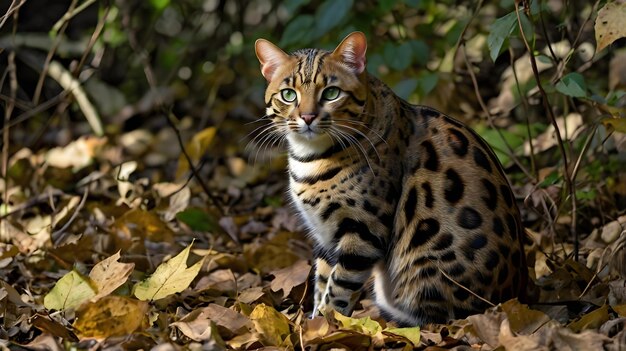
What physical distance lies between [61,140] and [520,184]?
345 cm

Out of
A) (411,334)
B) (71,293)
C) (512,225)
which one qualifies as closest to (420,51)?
(512,225)

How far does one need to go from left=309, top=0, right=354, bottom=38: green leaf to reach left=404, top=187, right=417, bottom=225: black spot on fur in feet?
5.42

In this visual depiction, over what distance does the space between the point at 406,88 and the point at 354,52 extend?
1225 millimetres

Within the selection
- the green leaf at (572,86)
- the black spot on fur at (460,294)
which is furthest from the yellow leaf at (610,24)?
the black spot on fur at (460,294)

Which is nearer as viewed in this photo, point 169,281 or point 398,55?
point 169,281

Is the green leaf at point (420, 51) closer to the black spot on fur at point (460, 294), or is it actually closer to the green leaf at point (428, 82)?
the green leaf at point (428, 82)

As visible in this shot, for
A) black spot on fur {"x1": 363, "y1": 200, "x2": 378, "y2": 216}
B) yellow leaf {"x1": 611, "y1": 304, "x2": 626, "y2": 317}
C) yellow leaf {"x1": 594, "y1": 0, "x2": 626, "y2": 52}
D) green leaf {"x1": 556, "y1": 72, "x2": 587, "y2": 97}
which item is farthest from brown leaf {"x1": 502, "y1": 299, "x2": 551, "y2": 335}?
yellow leaf {"x1": 594, "y1": 0, "x2": 626, "y2": 52}

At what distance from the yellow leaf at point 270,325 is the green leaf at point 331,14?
2.28 meters

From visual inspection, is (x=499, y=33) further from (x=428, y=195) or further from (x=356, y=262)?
(x=356, y=262)

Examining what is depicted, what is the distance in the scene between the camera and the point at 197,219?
4957mm

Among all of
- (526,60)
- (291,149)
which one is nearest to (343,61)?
(291,149)

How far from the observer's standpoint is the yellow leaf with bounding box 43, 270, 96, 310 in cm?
338

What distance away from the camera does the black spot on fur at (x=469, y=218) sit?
3748 millimetres

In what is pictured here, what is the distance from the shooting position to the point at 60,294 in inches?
134
